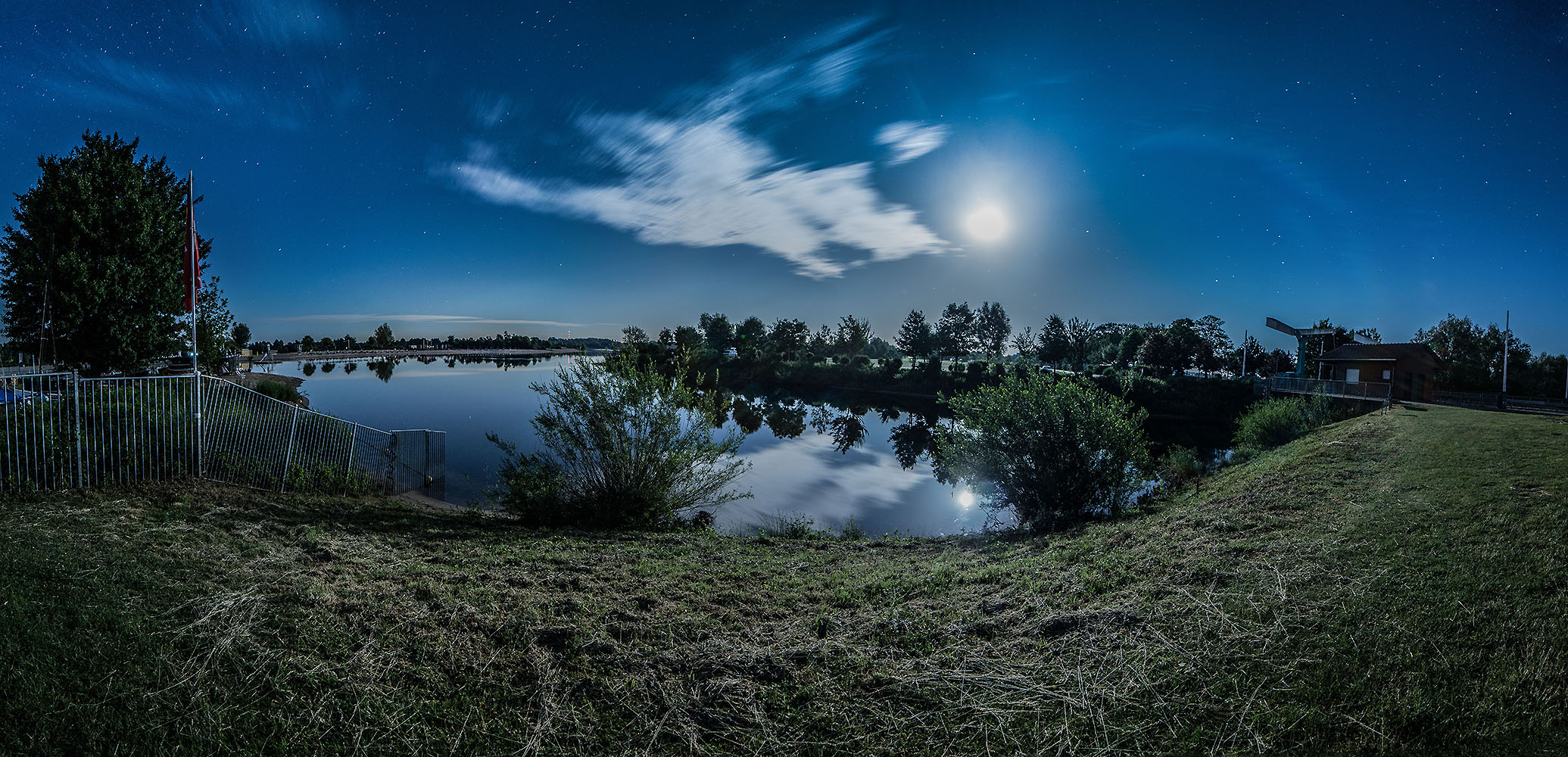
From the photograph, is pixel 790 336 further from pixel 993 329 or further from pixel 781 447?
pixel 781 447

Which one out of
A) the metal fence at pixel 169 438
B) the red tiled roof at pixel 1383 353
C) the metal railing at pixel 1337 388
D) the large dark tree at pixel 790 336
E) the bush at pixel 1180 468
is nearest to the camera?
the metal fence at pixel 169 438

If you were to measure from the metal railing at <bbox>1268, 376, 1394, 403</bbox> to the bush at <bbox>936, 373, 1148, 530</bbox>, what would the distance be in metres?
26.5

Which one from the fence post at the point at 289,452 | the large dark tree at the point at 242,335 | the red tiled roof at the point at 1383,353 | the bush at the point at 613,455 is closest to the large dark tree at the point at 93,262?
the fence post at the point at 289,452

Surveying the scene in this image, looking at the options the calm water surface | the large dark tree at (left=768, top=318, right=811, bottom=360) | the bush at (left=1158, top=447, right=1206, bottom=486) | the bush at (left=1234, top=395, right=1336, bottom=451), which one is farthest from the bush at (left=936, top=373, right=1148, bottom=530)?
the large dark tree at (left=768, top=318, right=811, bottom=360)

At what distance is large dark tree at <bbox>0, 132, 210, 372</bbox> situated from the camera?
1616 centimetres

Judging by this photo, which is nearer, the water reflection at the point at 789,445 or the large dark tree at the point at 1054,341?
the water reflection at the point at 789,445

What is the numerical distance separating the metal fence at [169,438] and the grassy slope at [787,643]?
1224 millimetres

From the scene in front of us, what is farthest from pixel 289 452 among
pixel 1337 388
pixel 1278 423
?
pixel 1337 388

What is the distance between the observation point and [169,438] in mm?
8383

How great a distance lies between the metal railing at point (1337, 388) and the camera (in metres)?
28.1

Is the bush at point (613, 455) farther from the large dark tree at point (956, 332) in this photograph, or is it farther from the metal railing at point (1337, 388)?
the large dark tree at point (956, 332)

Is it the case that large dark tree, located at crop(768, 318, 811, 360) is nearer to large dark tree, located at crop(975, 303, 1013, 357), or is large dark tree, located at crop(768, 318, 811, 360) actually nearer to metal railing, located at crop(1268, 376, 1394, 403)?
large dark tree, located at crop(975, 303, 1013, 357)

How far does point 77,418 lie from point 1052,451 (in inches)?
543

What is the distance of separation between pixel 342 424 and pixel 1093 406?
15226 mm
